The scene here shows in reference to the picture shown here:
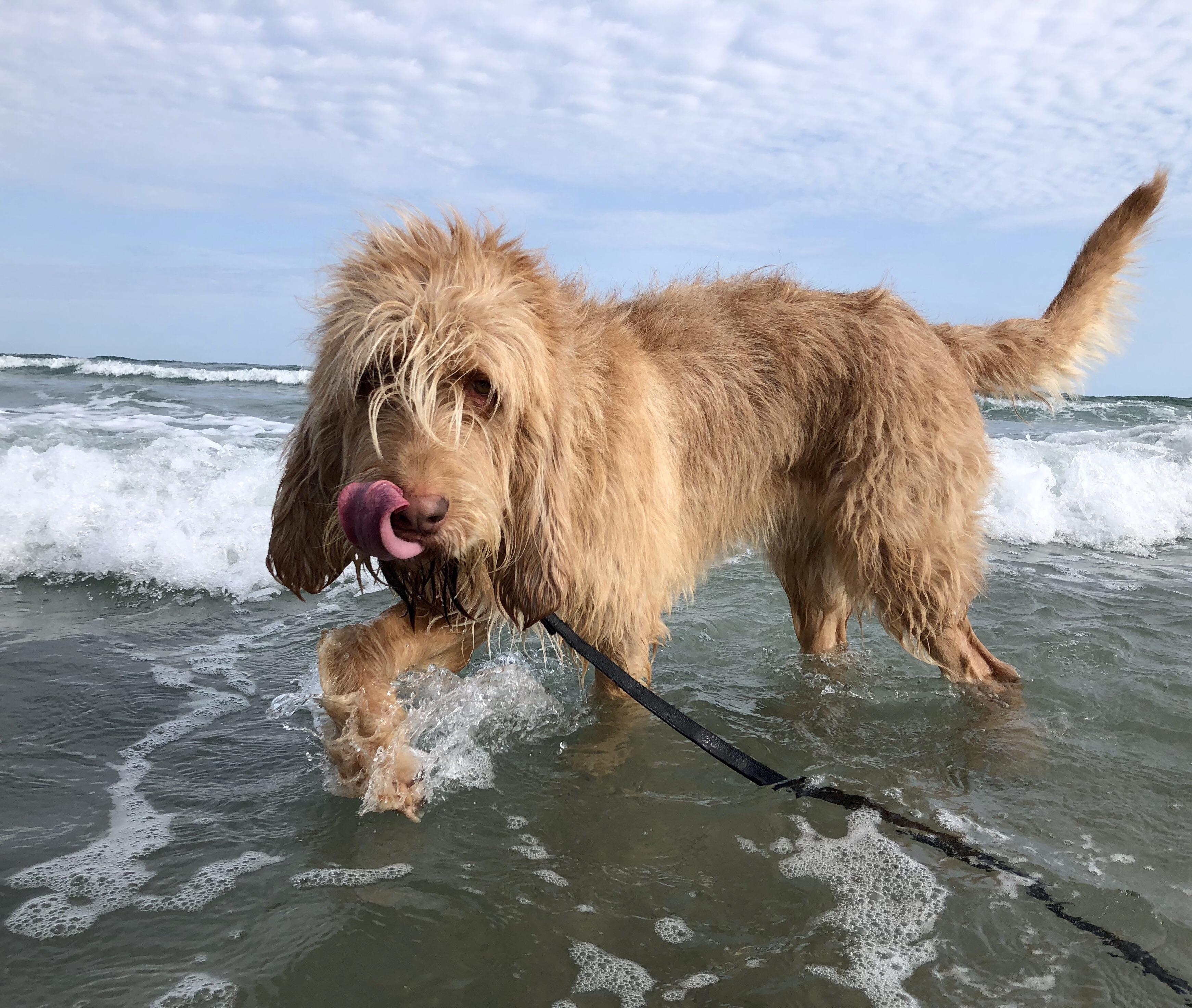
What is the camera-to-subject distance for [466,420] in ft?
8.35

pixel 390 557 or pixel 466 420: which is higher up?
pixel 466 420

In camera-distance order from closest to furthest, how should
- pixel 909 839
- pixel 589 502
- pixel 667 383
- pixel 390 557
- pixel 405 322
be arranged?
1. pixel 390 557
2. pixel 405 322
3. pixel 909 839
4. pixel 589 502
5. pixel 667 383

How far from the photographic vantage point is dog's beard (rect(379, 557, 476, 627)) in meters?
2.66

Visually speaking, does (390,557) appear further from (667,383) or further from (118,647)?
(118,647)

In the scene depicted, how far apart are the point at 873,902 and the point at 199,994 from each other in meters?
1.70

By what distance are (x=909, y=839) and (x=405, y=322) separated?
2.16 metres

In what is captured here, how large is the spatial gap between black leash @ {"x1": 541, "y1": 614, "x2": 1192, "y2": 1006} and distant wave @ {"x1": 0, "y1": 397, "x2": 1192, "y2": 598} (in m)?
2.11

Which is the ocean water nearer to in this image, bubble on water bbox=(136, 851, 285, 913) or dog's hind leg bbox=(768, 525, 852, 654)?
bubble on water bbox=(136, 851, 285, 913)

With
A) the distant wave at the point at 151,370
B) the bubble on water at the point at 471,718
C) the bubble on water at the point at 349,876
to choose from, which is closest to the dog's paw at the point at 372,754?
the bubble on water at the point at 471,718

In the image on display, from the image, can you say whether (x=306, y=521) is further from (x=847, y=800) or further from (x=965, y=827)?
(x=965, y=827)

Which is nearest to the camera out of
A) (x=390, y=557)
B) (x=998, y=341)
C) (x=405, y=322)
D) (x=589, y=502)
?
(x=390, y=557)

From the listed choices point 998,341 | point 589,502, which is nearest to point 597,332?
point 589,502

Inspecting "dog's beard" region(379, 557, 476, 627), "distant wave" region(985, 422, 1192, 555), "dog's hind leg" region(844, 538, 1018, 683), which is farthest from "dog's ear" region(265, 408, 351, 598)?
"distant wave" region(985, 422, 1192, 555)

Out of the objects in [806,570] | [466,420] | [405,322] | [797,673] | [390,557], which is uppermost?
[405,322]
